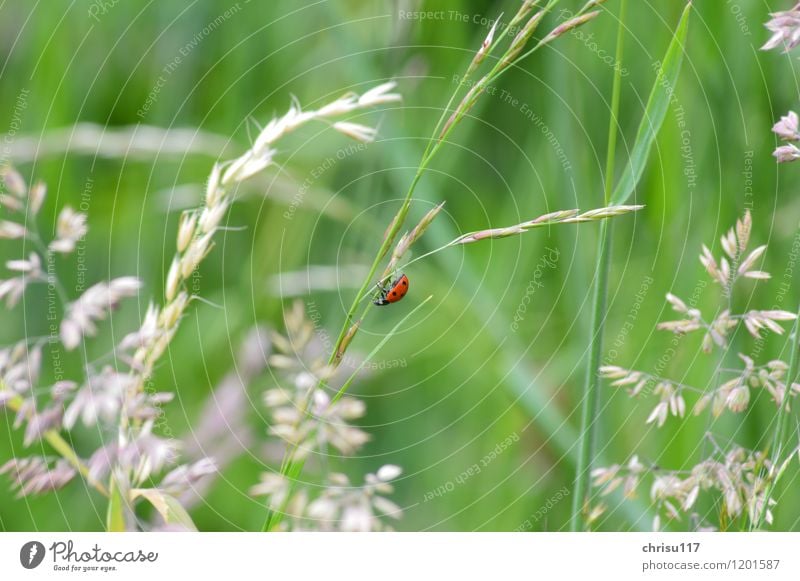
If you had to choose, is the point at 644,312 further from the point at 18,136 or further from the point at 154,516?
the point at 18,136

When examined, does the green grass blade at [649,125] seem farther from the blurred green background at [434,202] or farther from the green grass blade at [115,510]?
the green grass blade at [115,510]
